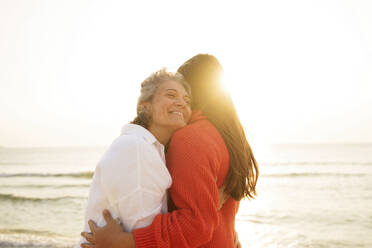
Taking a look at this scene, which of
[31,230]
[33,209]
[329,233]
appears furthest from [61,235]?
[329,233]

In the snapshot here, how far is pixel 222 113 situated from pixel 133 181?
0.73m

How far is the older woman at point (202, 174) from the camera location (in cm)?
166

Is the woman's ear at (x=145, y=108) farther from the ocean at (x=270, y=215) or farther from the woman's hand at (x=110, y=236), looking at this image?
the ocean at (x=270, y=215)

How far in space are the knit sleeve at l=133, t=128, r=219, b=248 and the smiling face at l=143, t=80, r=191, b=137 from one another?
0.24 metres

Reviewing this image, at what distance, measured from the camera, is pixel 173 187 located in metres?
1.76

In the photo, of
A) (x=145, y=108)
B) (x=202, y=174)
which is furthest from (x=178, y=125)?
(x=202, y=174)

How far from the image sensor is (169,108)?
2033mm

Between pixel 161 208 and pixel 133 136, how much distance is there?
43 centimetres

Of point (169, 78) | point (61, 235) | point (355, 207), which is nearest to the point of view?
point (169, 78)

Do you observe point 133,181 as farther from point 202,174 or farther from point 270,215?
point 270,215

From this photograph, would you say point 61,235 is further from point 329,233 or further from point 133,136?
point 133,136

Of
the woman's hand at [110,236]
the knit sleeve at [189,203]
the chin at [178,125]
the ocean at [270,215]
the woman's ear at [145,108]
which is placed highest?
the woman's ear at [145,108]

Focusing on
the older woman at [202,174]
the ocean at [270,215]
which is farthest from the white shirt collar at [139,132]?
the ocean at [270,215]

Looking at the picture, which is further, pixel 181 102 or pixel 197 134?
pixel 181 102
